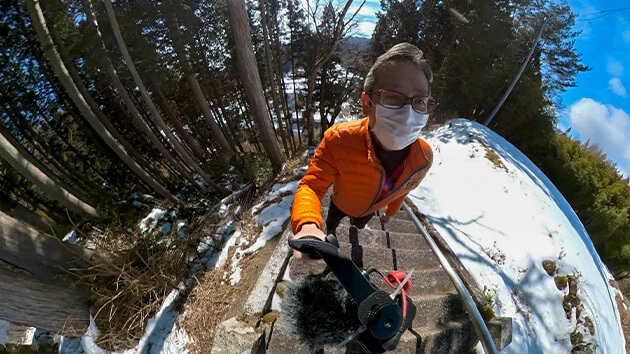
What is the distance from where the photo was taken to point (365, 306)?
1036 millimetres

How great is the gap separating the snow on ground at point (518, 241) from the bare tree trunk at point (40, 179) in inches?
189

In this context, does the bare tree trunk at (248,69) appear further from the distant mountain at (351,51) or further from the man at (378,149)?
the distant mountain at (351,51)

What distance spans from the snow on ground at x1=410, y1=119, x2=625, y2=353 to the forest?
8.33 feet

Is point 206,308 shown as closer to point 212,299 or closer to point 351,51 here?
point 212,299

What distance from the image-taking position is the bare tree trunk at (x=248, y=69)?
4203mm

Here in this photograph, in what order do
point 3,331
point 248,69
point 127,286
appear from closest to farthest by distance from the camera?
point 127,286 < point 3,331 < point 248,69

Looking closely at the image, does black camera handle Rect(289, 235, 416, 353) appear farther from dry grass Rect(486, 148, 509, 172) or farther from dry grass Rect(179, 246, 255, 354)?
dry grass Rect(486, 148, 509, 172)

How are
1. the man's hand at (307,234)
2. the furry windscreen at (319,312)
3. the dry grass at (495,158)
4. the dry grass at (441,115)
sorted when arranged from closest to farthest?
1. the man's hand at (307,234)
2. the furry windscreen at (319,312)
3. the dry grass at (495,158)
4. the dry grass at (441,115)

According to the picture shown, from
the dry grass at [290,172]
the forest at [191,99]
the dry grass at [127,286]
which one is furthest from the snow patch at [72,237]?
the dry grass at [290,172]

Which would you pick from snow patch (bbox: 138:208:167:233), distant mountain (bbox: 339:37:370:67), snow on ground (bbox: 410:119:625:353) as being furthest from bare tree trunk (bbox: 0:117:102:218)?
distant mountain (bbox: 339:37:370:67)

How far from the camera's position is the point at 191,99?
7.95 m

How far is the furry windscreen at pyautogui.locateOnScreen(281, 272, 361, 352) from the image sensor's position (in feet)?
6.07

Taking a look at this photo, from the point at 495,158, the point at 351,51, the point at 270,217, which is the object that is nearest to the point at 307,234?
the point at 270,217

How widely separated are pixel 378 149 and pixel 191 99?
776cm
